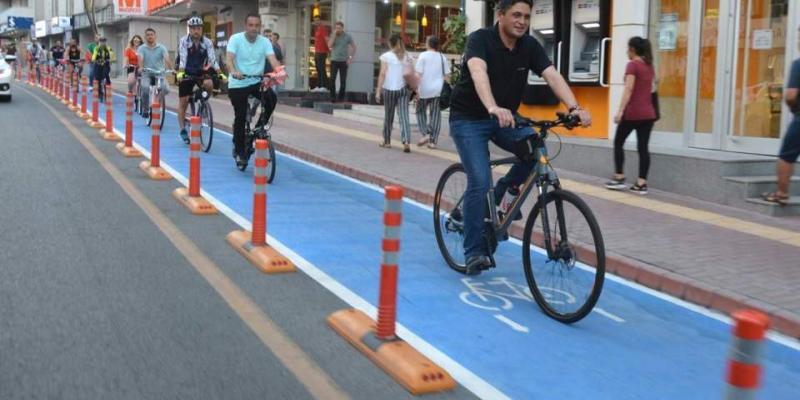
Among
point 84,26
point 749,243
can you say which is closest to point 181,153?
point 749,243

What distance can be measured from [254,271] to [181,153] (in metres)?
7.49

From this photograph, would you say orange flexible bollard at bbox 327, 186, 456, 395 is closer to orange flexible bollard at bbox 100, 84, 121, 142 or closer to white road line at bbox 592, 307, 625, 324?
white road line at bbox 592, 307, 625, 324

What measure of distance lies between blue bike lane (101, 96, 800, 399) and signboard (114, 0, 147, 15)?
37.3m

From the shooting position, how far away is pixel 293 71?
2852 centimetres

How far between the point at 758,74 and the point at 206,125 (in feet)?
26.5

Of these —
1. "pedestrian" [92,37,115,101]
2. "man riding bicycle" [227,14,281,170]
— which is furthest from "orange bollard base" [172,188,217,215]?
"pedestrian" [92,37,115,101]

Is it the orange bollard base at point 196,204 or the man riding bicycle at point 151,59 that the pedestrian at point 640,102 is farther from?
the man riding bicycle at point 151,59

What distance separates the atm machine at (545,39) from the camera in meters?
14.3

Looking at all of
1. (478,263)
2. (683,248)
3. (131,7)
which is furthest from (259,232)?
(131,7)

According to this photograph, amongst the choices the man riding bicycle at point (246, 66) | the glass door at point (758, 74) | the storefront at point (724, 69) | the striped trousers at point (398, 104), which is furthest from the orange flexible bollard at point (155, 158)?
the glass door at point (758, 74)

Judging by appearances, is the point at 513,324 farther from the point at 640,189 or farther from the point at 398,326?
the point at 640,189

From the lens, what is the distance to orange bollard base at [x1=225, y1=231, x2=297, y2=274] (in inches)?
254

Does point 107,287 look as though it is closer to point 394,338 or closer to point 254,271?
point 254,271

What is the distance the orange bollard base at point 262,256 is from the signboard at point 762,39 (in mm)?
7562
